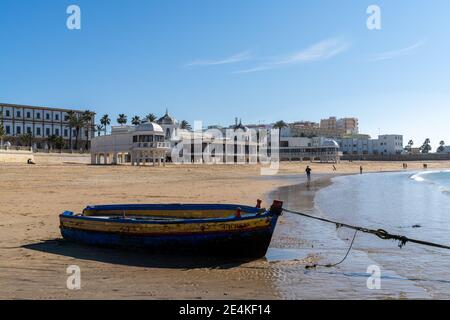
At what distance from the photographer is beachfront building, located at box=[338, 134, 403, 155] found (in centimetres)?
17562

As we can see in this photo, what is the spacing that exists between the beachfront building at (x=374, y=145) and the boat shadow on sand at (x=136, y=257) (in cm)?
17049

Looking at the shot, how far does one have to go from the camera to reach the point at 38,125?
114 m

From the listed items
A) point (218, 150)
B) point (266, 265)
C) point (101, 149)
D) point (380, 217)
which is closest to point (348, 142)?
point (218, 150)

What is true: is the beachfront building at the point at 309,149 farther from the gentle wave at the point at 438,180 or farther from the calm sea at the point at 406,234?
the calm sea at the point at 406,234

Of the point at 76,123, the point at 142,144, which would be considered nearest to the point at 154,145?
the point at 142,144

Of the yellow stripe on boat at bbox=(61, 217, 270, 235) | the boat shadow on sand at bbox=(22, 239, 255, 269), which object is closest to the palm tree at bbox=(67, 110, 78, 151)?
the boat shadow on sand at bbox=(22, 239, 255, 269)

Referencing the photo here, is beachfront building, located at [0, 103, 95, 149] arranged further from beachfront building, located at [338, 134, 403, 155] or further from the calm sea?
beachfront building, located at [338, 134, 403, 155]

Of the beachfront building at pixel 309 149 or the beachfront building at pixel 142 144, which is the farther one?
the beachfront building at pixel 309 149

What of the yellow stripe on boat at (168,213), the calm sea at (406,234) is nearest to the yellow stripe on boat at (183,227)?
the yellow stripe on boat at (168,213)

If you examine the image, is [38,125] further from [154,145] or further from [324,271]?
[324,271]

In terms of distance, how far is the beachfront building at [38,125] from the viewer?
356ft

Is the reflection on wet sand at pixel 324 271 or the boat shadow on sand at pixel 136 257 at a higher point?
the boat shadow on sand at pixel 136 257

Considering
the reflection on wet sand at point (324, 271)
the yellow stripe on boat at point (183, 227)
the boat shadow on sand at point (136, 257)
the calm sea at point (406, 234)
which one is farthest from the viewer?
the yellow stripe on boat at point (183, 227)
